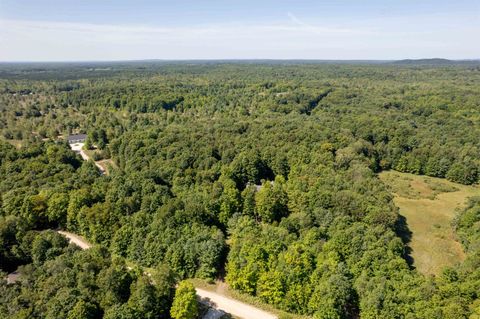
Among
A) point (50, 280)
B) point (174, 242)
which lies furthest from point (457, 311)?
point (50, 280)

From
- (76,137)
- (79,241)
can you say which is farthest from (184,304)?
(76,137)

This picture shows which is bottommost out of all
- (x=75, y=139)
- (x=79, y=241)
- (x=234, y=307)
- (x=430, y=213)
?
(x=430, y=213)

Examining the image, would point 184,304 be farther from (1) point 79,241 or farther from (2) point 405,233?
(2) point 405,233

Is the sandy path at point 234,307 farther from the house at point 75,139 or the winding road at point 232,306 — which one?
the house at point 75,139

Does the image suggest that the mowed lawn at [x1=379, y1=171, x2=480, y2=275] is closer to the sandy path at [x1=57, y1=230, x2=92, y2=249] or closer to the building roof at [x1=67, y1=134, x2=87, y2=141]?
the sandy path at [x1=57, y1=230, x2=92, y2=249]

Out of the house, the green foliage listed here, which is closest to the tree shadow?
the green foliage

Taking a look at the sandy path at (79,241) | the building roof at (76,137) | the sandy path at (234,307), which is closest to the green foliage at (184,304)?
the sandy path at (234,307)
